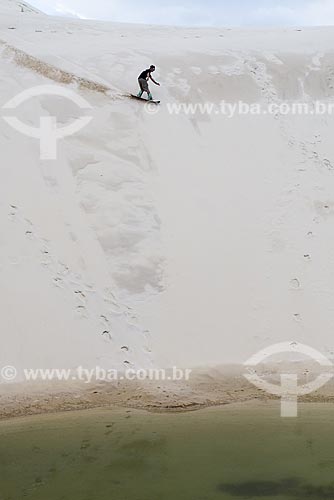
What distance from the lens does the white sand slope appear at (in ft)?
33.2

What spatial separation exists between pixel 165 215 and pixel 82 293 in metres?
2.72

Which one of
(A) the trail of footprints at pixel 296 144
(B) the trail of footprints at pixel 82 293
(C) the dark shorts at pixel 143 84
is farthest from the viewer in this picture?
(C) the dark shorts at pixel 143 84

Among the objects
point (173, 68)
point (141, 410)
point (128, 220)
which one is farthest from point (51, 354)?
point (173, 68)

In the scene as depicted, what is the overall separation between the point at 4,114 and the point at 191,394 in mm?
7869

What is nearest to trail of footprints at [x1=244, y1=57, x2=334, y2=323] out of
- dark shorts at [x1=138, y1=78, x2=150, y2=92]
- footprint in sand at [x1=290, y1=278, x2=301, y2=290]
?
footprint in sand at [x1=290, y1=278, x2=301, y2=290]

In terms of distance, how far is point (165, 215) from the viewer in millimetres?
12219

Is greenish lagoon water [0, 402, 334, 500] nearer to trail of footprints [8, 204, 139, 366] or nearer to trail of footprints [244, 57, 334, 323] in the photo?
trail of footprints [8, 204, 139, 366]

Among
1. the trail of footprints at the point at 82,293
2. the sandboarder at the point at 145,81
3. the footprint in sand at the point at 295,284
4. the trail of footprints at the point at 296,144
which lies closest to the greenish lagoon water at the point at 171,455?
the trail of footprints at the point at 82,293

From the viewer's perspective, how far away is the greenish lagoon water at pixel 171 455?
665 centimetres

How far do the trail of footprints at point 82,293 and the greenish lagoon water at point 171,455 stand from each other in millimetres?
1627

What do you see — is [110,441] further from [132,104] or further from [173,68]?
[173,68]

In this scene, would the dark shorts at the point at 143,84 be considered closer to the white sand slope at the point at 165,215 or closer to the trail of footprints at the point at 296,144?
the white sand slope at the point at 165,215

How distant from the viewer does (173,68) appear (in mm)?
16328

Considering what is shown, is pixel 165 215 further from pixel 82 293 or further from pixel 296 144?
pixel 296 144
